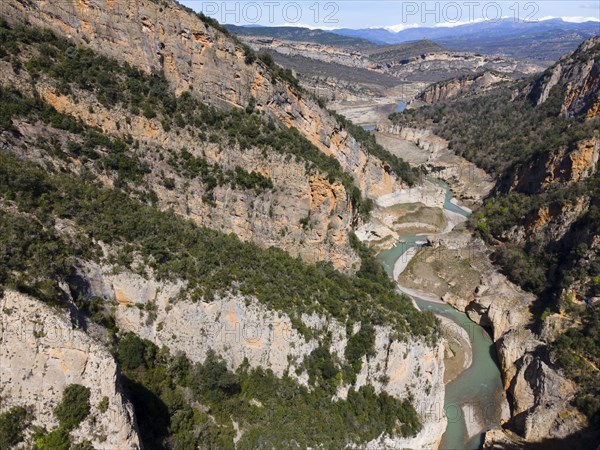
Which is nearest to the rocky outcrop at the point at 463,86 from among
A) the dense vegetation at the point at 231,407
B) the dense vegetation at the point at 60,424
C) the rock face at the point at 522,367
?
the rock face at the point at 522,367

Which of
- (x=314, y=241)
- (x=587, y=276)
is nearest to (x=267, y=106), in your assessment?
(x=314, y=241)

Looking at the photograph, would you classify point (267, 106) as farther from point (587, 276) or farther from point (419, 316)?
point (587, 276)

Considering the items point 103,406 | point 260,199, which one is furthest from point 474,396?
point 103,406

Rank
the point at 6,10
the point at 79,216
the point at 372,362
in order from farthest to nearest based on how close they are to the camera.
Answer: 1. the point at 6,10
2. the point at 372,362
3. the point at 79,216

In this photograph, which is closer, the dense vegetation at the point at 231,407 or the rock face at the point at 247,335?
the dense vegetation at the point at 231,407

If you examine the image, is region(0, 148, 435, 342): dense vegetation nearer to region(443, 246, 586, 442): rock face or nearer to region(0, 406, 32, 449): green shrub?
region(0, 406, 32, 449): green shrub

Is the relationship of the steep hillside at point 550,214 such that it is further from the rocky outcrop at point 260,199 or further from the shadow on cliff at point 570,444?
the rocky outcrop at point 260,199
